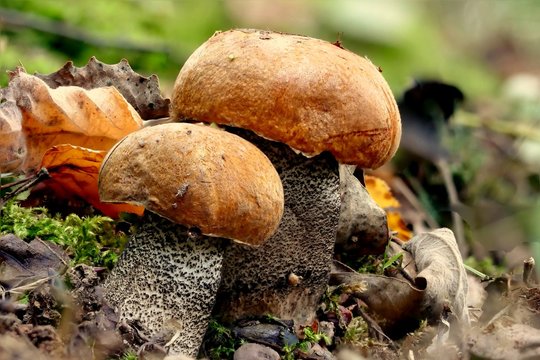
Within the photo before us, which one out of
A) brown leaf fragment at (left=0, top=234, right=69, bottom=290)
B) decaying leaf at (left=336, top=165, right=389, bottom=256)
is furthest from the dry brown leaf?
decaying leaf at (left=336, top=165, right=389, bottom=256)

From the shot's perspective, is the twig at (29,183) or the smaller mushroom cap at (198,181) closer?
the smaller mushroom cap at (198,181)

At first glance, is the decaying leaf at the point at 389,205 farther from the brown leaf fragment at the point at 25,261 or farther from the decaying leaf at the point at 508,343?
the brown leaf fragment at the point at 25,261

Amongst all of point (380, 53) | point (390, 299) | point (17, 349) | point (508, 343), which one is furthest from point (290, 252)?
point (380, 53)

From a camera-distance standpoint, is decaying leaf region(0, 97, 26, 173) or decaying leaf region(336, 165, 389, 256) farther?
decaying leaf region(336, 165, 389, 256)

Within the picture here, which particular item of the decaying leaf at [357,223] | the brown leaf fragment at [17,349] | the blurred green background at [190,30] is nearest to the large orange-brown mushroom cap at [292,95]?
the decaying leaf at [357,223]

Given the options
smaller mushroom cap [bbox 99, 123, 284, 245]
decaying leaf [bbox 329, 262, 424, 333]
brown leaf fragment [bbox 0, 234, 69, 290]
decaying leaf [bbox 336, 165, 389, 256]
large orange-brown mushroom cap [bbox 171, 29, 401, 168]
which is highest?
large orange-brown mushroom cap [bbox 171, 29, 401, 168]

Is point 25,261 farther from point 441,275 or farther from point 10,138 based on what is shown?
point 441,275

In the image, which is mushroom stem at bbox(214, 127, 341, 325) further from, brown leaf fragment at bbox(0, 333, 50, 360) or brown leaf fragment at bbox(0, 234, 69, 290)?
brown leaf fragment at bbox(0, 333, 50, 360)
